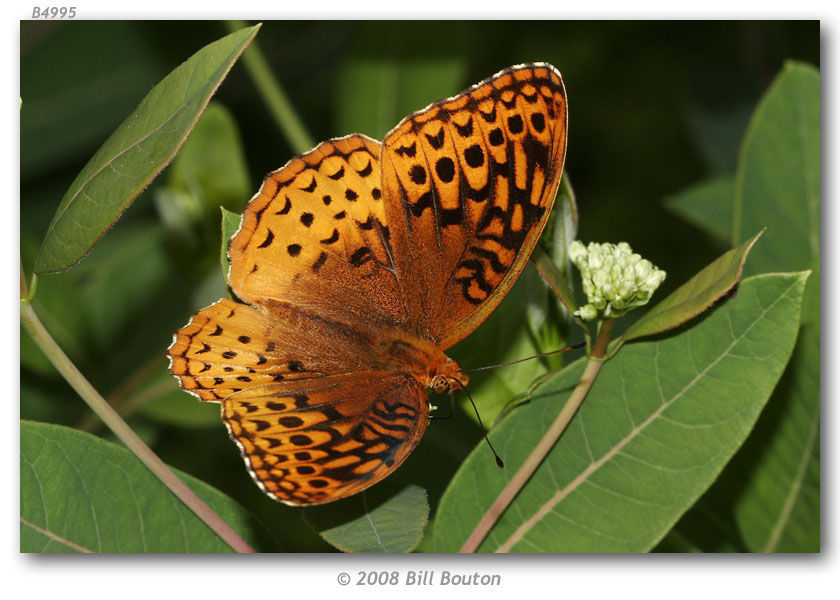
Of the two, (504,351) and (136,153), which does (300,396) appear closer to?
(504,351)

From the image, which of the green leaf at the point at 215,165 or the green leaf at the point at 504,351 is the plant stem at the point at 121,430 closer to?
the green leaf at the point at 504,351

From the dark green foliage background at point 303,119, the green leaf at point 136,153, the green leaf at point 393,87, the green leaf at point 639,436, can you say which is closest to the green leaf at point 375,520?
the green leaf at point 639,436

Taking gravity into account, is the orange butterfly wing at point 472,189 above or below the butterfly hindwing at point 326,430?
above

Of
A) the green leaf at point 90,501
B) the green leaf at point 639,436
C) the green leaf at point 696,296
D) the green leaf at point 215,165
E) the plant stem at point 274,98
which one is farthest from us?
the plant stem at point 274,98

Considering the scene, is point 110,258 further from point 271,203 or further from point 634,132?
point 634,132

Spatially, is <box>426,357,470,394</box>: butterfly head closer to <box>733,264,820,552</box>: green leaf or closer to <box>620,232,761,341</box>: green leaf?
<box>620,232,761,341</box>: green leaf

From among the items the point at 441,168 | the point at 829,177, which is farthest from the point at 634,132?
the point at 441,168

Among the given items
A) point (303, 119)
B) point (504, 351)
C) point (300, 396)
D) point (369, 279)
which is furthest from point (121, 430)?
point (303, 119)

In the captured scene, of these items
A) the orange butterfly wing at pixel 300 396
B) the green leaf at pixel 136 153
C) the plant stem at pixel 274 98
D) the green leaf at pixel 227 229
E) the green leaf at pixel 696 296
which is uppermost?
the plant stem at pixel 274 98
